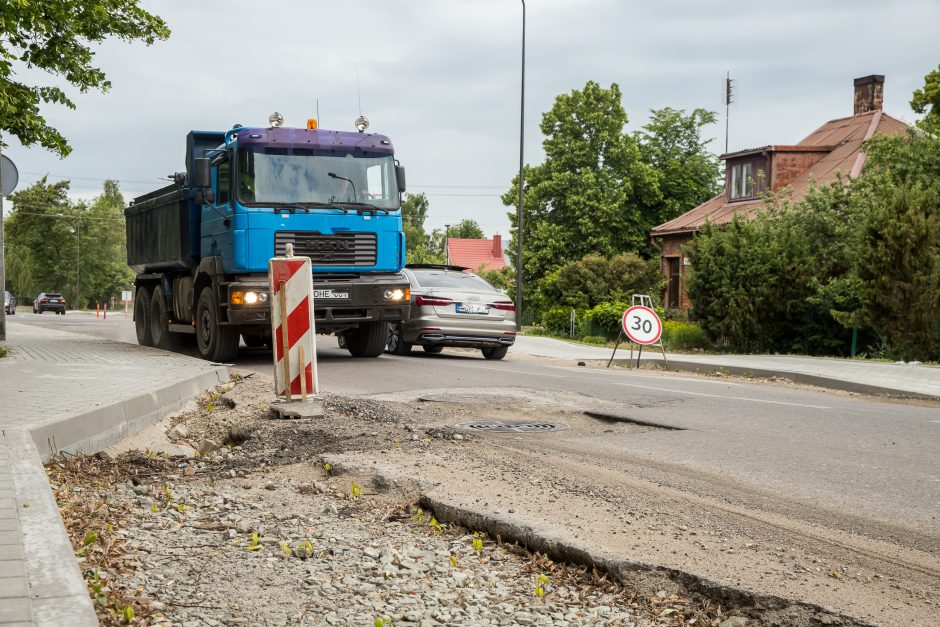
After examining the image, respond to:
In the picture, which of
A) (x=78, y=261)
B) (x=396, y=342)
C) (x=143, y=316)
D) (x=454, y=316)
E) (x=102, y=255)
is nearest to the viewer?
(x=454, y=316)

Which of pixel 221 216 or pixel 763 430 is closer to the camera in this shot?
pixel 763 430

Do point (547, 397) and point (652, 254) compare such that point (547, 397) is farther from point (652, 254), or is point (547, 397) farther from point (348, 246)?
point (652, 254)

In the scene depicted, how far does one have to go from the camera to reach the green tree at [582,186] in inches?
1780

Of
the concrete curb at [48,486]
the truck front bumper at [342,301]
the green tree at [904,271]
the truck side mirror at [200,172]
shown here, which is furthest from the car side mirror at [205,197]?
the green tree at [904,271]

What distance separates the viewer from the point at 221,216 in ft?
47.2

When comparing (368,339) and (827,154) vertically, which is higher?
(827,154)

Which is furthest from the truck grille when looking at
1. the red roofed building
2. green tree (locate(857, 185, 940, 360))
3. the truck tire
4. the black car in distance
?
the red roofed building

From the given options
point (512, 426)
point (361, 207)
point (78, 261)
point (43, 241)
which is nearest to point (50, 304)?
point (78, 261)

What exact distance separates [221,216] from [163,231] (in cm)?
317

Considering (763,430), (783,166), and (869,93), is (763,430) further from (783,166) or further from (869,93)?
(869,93)

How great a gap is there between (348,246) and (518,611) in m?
11.2

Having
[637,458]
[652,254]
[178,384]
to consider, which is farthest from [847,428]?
[652,254]

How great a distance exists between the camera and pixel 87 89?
1655 centimetres

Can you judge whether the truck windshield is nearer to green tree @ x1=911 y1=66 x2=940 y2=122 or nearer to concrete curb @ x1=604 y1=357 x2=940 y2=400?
concrete curb @ x1=604 y1=357 x2=940 y2=400
